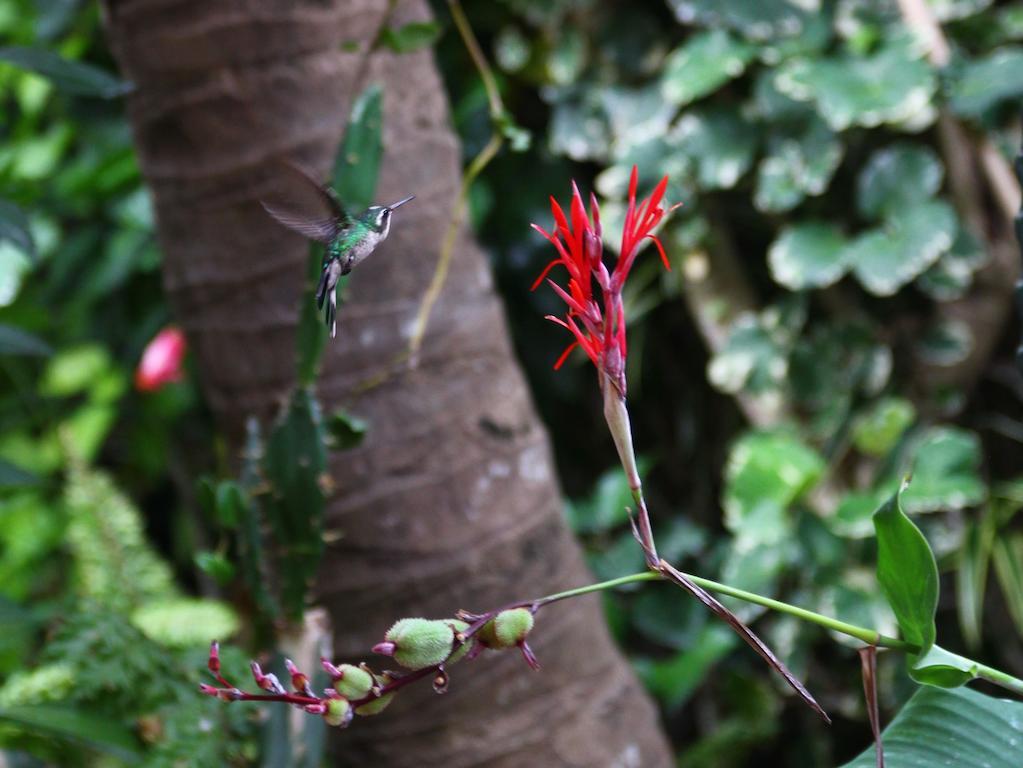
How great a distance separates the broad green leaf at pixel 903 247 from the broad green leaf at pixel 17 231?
927 millimetres

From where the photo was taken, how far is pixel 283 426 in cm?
70

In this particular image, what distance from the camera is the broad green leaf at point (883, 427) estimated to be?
1398 mm

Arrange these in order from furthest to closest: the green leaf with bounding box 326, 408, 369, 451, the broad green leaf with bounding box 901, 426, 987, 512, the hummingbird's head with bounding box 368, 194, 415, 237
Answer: the broad green leaf with bounding box 901, 426, 987, 512
the green leaf with bounding box 326, 408, 369, 451
the hummingbird's head with bounding box 368, 194, 415, 237

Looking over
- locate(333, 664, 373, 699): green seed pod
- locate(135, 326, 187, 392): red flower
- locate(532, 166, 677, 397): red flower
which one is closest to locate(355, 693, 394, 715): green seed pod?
locate(333, 664, 373, 699): green seed pod

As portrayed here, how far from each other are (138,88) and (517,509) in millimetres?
461

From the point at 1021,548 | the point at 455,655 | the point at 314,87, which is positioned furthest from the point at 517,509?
the point at 1021,548

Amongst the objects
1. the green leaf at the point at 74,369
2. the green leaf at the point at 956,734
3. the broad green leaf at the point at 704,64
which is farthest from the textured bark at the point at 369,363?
the green leaf at the point at 74,369

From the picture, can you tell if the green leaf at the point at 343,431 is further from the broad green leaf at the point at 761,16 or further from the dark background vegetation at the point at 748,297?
the broad green leaf at the point at 761,16

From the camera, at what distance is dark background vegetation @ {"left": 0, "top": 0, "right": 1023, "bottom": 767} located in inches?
50.6

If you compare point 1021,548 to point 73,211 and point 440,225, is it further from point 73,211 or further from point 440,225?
point 73,211

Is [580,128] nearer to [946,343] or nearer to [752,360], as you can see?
[752,360]

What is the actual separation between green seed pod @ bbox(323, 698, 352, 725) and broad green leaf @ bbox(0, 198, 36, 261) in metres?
0.59

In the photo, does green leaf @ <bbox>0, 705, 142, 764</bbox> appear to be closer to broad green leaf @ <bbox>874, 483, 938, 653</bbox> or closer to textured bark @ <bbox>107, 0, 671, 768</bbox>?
textured bark @ <bbox>107, 0, 671, 768</bbox>

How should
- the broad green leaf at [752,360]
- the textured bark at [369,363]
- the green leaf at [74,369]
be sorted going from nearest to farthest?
the textured bark at [369,363] → the broad green leaf at [752,360] → the green leaf at [74,369]
